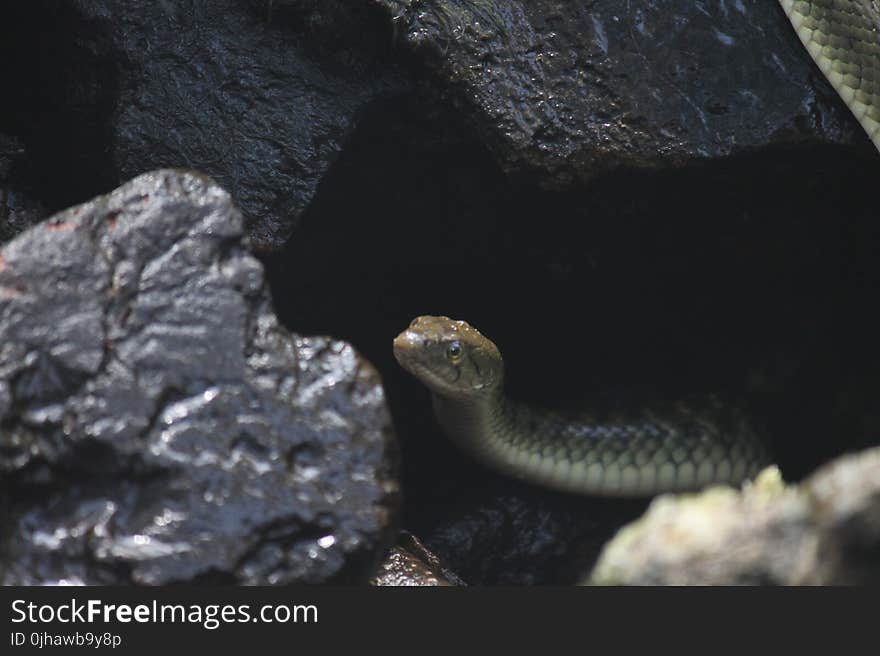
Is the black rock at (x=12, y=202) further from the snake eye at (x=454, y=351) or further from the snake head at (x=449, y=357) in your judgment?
the snake eye at (x=454, y=351)

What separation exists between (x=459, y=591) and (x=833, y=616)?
2.80 ft

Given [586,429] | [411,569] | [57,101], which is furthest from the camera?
[586,429]

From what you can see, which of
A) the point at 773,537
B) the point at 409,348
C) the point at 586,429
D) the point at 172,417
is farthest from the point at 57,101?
the point at 773,537

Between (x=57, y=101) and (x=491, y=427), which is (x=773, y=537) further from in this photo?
(x=57, y=101)

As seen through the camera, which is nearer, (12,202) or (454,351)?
(454,351)

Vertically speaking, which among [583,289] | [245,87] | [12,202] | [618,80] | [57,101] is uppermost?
[618,80]

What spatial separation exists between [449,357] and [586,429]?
75 cm

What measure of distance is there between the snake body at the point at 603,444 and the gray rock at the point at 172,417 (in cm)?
144

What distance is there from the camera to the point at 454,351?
4.29 m

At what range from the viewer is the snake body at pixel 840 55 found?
4148 mm

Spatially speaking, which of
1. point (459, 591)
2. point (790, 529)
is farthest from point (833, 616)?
point (459, 591)

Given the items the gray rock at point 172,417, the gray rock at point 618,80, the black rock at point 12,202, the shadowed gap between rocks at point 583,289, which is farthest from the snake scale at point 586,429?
the black rock at point 12,202

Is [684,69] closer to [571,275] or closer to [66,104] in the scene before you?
[571,275]

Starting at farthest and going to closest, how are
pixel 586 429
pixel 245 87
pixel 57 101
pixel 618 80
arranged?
pixel 586 429 < pixel 57 101 < pixel 245 87 < pixel 618 80
